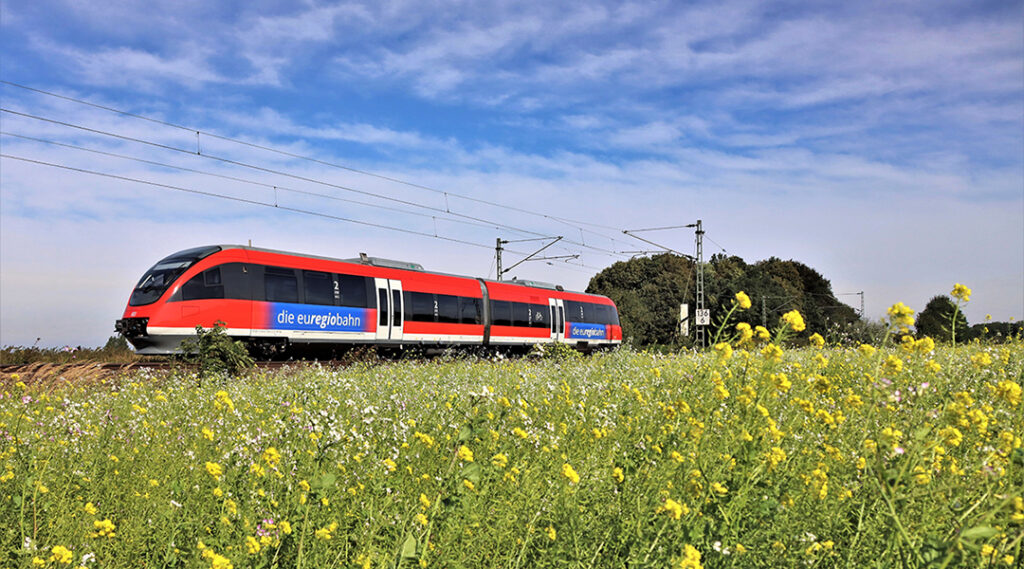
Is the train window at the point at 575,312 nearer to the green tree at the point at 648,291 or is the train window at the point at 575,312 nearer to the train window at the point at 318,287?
the train window at the point at 318,287

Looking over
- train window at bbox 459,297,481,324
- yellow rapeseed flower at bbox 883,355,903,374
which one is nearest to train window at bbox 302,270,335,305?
train window at bbox 459,297,481,324

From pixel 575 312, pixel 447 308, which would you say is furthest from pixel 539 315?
pixel 447 308

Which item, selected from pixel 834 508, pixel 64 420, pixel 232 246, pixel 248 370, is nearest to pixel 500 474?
pixel 834 508

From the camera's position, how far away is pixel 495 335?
24.2 metres

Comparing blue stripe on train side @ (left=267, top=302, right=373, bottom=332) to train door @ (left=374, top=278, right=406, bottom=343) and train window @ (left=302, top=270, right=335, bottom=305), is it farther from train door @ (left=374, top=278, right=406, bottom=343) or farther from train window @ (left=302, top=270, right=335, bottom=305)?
train door @ (left=374, top=278, right=406, bottom=343)

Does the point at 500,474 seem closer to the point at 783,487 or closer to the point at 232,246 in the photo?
the point at 783,487

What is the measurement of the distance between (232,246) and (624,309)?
117 feet

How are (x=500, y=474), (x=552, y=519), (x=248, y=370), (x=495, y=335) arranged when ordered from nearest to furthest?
1. (x=552, y=519)
2. (x=500, y=474)
3. (x=248, y=370)
4. (x=495, y=335)

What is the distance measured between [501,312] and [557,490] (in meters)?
21.0

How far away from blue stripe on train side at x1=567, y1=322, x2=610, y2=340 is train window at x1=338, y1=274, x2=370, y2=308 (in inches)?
446

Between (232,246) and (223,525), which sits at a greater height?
(232,246)

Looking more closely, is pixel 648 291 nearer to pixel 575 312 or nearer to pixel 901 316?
pixel 575 312

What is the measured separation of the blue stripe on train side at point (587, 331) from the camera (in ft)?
92.4

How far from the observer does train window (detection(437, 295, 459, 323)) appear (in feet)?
71.1
